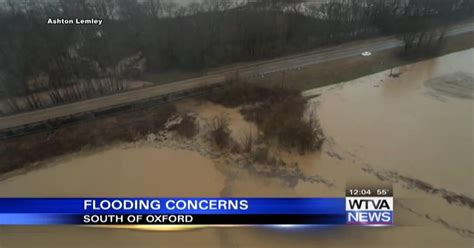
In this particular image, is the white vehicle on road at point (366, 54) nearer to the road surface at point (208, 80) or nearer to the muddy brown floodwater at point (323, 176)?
the road surface at point (208, 80)

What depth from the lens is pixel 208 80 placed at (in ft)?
38.3

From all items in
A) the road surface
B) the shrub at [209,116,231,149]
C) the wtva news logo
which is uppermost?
the road surface

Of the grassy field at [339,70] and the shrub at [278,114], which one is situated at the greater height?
the grassy field at [339,70]

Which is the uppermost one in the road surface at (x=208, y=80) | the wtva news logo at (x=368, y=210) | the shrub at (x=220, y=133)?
the road surface at (x=208, y=80)

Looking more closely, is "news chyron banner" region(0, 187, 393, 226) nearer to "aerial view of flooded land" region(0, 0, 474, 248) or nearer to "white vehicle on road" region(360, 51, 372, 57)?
"aerial view of flooded land" region(0, 0, 474, 248)

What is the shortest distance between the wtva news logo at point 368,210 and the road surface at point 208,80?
7321 millimetres

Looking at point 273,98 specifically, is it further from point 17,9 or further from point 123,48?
point 17,9

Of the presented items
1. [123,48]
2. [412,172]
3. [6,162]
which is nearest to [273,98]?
[412,172]

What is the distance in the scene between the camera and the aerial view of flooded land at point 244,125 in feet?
20.5

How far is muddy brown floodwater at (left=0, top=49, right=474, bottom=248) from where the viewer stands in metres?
5.75

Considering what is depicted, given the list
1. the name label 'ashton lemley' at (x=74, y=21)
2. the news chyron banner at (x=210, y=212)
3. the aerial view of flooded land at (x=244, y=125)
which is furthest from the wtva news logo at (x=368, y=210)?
the name label 'ashton lemley' at (x=74, y=21)

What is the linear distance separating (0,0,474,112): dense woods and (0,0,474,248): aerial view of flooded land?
0.07 metres

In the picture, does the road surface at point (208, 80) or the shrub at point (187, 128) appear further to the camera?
the road surface at point (208, 80)

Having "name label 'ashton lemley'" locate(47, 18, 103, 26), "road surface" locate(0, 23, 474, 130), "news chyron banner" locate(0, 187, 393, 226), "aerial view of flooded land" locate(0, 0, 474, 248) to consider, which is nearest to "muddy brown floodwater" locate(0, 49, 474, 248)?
"aerial view of flooded land" locate(0, 0, 474, 248)
